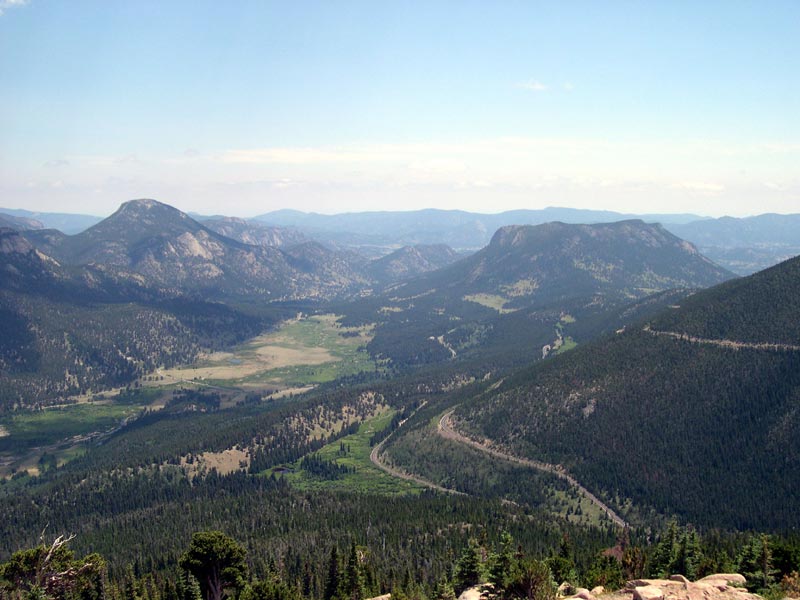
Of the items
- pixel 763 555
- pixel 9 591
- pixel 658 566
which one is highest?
pixel 763 555

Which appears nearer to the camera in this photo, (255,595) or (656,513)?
(255,595)

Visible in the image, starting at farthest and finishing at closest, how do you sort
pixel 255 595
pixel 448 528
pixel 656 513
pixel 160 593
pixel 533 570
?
pixel 656 513
pixel 448 528
pixel 160 593
pixel 255 595
pixel 533 570

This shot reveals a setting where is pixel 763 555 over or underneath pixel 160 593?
over

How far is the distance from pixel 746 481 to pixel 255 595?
163 meters

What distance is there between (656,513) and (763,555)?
11717 cm

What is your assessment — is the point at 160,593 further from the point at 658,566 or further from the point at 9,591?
the point at 658,566

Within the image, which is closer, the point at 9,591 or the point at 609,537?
the point at 9,591

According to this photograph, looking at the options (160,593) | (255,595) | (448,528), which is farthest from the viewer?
(448,528)

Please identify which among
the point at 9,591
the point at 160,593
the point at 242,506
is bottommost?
the point at 242,506

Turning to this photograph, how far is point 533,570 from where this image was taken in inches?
2749

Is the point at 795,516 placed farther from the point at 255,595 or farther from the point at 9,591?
the point at 9,591

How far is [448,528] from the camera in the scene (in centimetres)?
16462

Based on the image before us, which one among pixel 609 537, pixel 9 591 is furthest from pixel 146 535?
pixel 609 537

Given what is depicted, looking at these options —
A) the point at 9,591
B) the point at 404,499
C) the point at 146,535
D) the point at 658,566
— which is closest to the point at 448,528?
the point at 404,499
